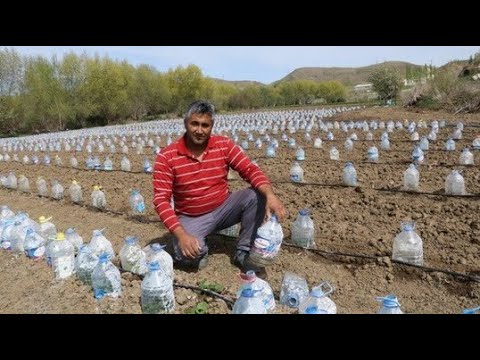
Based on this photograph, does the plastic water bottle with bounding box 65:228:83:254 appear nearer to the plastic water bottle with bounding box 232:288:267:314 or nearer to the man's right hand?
the man's right hand

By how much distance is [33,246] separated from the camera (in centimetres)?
386

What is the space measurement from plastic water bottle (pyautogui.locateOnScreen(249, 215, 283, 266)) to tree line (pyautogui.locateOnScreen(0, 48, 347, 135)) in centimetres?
3190

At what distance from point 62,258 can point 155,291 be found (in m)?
1.09

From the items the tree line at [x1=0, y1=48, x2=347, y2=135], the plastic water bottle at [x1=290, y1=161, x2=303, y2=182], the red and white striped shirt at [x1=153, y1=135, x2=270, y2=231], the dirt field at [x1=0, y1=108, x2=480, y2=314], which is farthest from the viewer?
the tree line at [x1=0, y1=48, x2=347, y2=135]

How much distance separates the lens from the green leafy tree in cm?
3412

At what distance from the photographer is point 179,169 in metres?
3.62

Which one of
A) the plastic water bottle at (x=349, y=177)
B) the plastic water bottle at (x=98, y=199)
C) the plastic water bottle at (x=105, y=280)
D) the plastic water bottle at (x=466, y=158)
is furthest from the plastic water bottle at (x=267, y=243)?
the plastic water bottle at (x=466, y=158)

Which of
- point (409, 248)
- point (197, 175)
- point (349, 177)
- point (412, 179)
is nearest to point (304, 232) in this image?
point (409, 248)

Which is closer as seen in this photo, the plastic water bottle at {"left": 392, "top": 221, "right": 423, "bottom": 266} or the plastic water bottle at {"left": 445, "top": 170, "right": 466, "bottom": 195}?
the plastic water bottle at {"left": 392, "top": 221, "right": 423, "bottom": 266}

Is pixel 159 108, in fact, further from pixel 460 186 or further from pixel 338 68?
pixel 338 68

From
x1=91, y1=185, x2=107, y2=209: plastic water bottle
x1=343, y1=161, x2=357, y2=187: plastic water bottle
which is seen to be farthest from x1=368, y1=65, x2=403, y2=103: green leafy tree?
x1=91, y1=185, x2=107, y2=209: plastic water bottle

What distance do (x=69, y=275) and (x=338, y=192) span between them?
3.79 m

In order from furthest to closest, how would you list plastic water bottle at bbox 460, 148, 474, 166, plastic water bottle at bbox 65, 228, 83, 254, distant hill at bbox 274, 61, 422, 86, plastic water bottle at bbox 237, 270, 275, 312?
1. distant hill at bbox 274, 61, 422, 86
2. plastic water bottle at bbox 460, 148, 474, 166
3. plastic water bottle at bbox 65, 228, 83, 254
4. plastic water bottle at bbox 237, 270, 275, 312

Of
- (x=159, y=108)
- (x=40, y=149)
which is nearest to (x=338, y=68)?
(x=159, y=108)
